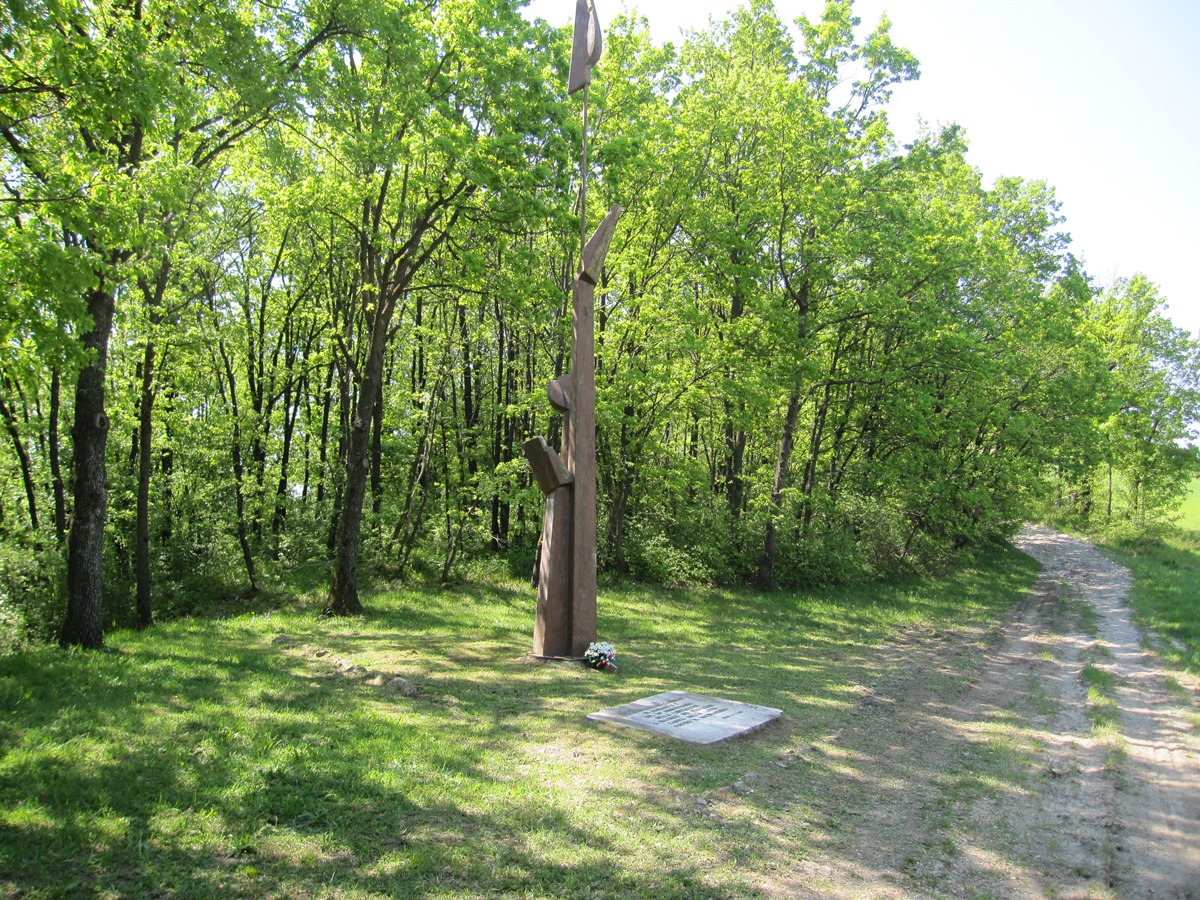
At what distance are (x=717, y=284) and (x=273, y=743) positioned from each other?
521 inches

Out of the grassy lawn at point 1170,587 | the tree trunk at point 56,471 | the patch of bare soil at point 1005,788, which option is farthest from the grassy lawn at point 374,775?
the tree trunk at point 56,471

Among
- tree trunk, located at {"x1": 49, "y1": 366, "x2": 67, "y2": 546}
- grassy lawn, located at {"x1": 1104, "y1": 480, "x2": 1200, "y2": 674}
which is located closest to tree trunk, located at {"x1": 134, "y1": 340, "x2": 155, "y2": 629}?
tree trunk, located at {"x1": 49, "y1": 366, "x2": 67, "y2": 546}

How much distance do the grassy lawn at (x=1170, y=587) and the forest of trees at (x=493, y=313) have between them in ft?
12.1

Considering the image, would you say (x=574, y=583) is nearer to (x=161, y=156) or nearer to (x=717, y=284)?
(x=161, y=156)

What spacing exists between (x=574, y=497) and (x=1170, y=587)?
16.5 m

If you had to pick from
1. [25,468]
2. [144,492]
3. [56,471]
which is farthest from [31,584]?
[144,492]

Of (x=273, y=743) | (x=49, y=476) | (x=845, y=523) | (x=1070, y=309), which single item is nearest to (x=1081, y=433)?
(x=1070, y=309)

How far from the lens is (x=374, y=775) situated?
4.81m

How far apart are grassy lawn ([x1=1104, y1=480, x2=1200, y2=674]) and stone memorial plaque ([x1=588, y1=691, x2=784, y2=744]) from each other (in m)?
6.85

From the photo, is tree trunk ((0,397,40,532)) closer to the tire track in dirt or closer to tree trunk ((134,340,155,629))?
tree trunk ((134,340,155,629))

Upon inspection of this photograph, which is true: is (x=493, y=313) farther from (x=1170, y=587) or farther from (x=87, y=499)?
(x=1170, y=587)

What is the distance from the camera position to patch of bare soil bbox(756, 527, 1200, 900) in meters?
4.02

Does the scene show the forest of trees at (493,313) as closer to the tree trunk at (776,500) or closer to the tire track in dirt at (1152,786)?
the tree trunk at (776,500)

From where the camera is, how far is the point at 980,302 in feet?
62.1
